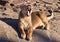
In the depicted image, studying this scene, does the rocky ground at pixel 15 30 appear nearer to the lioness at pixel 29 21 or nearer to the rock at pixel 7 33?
the rock at pixel 7 33

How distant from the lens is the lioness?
6777mm

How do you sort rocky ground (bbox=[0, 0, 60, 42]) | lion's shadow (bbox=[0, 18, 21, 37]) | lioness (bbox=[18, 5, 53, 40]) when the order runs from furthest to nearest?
lion's shadow (bbox=[0, 18, 21, 37]), rocky ground (bbox=[0, 0, 60, 42]), lioness (bbox=[18, 5, 53, 40])

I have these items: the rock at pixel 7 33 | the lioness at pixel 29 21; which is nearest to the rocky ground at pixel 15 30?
the rock at pixel 7 33

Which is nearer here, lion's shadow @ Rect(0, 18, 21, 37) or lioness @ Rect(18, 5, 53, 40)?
lioness @ Rect(18, 5, 53, 40)

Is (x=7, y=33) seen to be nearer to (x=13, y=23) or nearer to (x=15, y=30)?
(x=15, y=30)

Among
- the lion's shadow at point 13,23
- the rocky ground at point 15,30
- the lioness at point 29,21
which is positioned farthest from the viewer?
the lion's shadow at point 13,23

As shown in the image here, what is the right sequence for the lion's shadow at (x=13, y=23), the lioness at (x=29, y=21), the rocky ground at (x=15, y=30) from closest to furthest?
the lioness at (x=29, y=21) < the rocky ground at (x=15, y=30) < the lion's shadow at (x=13, y=23)

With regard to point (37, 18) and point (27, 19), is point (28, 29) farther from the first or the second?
point (37, 18)

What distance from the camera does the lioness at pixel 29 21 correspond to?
267 inches

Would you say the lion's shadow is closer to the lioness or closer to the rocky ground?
the rocky ground

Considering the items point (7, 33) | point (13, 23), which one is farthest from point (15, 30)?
point (13, 23)

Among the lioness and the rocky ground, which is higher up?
the lioness

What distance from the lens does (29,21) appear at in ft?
23.1

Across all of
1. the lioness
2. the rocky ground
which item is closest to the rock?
the rocky ground
